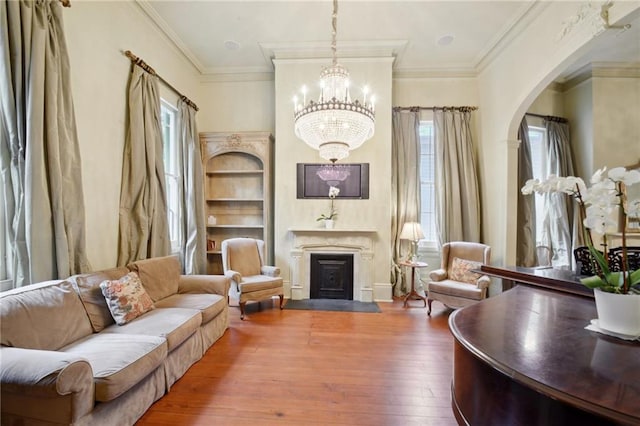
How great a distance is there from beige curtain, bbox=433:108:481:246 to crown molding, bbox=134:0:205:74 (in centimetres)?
414

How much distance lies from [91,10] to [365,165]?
142 inches

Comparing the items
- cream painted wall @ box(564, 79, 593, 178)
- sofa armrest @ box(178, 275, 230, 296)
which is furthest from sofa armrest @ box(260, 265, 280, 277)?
cream painted wall @ box(564, 79, 593, 178)

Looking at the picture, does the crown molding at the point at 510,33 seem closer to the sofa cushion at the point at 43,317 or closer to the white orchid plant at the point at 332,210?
the white orchid plant at the point at 332,210

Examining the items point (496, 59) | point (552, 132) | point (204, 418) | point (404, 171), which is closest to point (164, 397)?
point (204, 418)

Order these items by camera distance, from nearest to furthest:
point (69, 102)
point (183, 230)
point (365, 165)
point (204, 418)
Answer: point (204, 418) < point (69, 102) < point (183, 230) < point (365, 165)

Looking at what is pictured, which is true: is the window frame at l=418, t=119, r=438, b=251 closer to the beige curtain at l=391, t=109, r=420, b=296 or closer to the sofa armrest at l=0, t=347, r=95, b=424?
the beige curtain at l=391, t=109, r=420, b=296

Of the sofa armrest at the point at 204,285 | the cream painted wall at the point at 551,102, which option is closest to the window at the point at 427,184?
the cream painted wall at the point at 551,102

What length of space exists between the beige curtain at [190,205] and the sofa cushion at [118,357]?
207cm

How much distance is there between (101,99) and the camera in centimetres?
273

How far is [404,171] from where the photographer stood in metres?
4.55

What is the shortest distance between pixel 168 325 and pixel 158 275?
91cm

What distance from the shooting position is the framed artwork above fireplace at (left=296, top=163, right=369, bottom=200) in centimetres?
431

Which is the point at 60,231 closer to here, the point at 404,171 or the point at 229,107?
the point at 229,107

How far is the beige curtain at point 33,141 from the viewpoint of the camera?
190 cm
